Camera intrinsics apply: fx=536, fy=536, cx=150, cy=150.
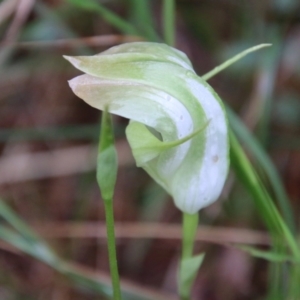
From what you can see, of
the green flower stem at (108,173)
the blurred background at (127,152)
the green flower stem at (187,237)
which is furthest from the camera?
the blurred background at (127,152)

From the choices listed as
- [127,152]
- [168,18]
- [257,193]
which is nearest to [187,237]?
[257,193]

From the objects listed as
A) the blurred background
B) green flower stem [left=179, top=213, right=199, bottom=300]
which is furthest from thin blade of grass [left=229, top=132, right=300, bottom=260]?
the blurred background

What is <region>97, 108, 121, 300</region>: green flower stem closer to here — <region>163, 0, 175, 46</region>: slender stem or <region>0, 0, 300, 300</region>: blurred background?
<region>163, 0, 175, 46</region>: slender stem

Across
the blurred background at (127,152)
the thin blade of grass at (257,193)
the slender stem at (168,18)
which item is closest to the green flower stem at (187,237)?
the thin blade of grass at (257,193)

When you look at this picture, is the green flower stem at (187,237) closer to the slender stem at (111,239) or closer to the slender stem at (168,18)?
the slender stem at (111,239)

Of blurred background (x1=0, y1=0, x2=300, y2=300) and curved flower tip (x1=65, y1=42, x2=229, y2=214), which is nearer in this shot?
curved flower tip (x1=65, y1=42, x2=229, y2=214)

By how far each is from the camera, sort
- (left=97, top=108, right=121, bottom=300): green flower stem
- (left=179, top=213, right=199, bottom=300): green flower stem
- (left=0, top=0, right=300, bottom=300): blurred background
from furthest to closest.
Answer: (left=0, top=0, right=300, bottom=300): blurred background
(left=179, top=213, right=199, bottom=300): green flower stem
(left=97, top=108, right=121, bottom=300): green flower stem
